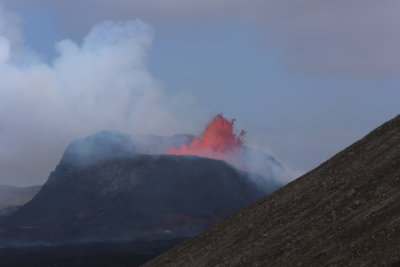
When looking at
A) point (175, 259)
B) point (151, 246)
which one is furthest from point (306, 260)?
point (151, 246)

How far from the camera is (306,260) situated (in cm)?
3538

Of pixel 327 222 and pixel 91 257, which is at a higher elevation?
pixel 91 257

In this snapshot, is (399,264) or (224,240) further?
(224,240)

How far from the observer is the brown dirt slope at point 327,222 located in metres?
33.8

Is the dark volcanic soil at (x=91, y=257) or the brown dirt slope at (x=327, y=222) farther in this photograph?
the dark volcanic soil at (x=91, y=257)

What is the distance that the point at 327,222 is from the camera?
Answer: 4059 centimetres

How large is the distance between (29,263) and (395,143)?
13264cm

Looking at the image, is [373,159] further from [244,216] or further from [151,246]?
[151,246]

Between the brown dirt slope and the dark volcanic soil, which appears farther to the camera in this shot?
the dark volcanic soil

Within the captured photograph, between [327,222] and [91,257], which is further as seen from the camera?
[91,257]

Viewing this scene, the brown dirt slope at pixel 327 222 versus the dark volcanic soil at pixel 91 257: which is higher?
the dark volcanic soil at pixel 91 257

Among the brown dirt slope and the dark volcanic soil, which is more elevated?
the dark volcanic soil

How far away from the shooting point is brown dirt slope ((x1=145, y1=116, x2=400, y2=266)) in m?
33.8

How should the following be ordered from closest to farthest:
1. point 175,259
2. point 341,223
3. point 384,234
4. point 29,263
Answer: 1. point 384,234
2. point 341,223
3. point 175,259
4. point 29,263
